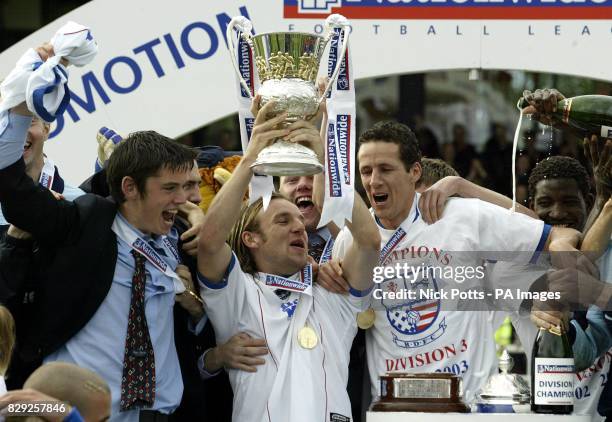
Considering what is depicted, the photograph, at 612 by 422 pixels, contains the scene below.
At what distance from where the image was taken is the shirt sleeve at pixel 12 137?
4859 mm

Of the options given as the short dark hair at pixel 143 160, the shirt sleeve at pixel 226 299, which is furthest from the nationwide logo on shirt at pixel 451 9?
the shirt sleeve at pixel 226 299

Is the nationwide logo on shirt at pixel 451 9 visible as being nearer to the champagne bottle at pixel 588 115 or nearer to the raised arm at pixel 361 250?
the champagne bottle at pixel 588 115

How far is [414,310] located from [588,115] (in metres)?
1.06

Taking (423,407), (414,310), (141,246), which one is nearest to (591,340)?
(414,310)

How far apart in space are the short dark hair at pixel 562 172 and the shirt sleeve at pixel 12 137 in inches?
92.5

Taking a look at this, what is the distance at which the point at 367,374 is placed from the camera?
5906mm

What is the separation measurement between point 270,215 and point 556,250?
1188mm

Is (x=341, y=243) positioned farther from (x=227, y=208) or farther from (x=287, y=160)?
(x=287, y=160)

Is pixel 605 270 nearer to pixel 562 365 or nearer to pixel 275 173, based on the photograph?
pixel 562 365

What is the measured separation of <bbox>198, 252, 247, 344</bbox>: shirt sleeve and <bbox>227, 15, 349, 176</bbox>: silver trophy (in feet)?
1.92

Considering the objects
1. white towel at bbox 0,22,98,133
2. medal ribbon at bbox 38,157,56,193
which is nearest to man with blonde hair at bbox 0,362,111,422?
white towel at bbox 0,22,98,133

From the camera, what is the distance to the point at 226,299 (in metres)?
5.49

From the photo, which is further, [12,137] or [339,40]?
[339,40]

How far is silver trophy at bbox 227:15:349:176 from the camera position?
16.3 ft
